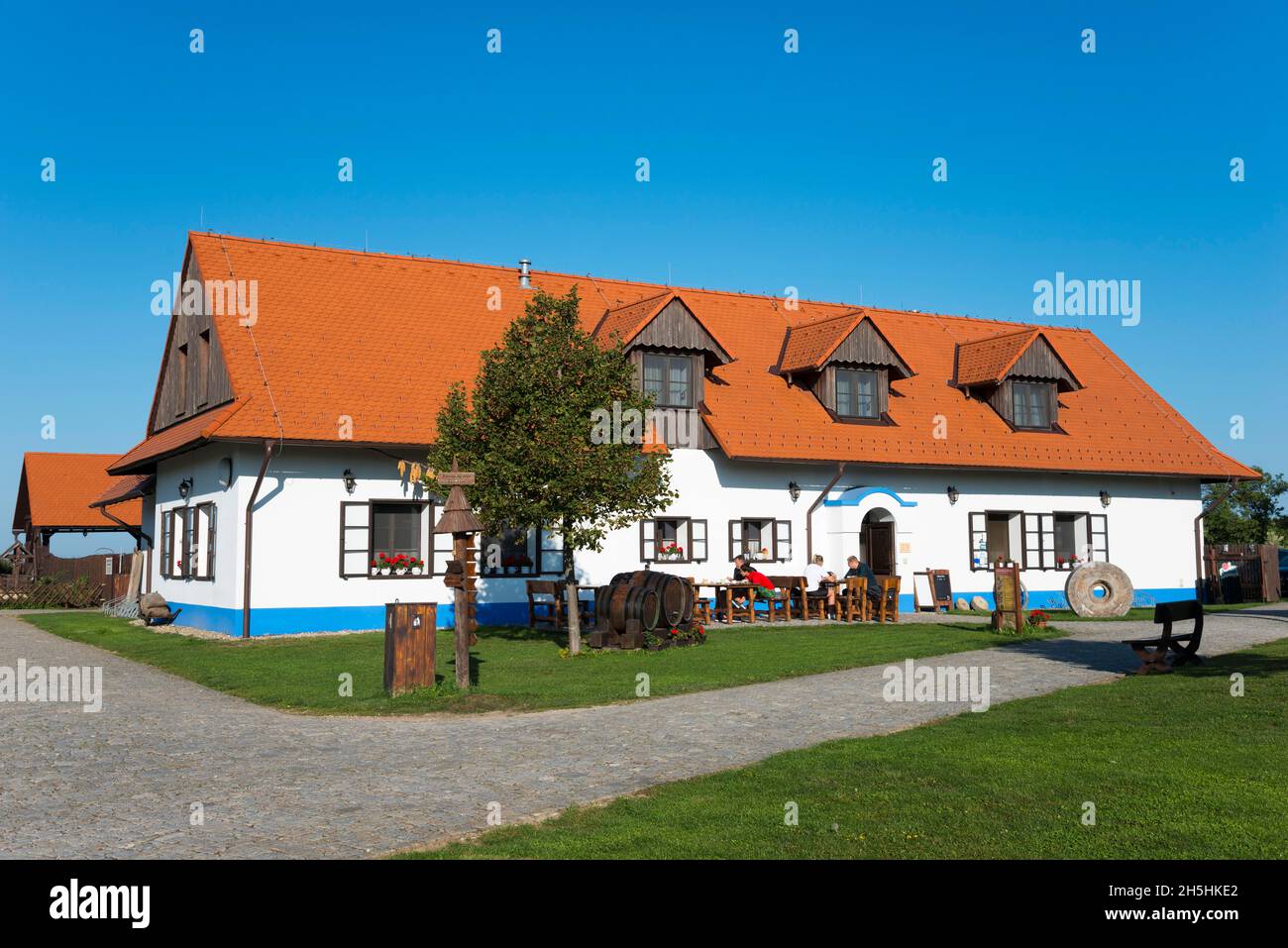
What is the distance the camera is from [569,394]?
1719cm

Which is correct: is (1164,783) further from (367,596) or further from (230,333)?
(230,333)

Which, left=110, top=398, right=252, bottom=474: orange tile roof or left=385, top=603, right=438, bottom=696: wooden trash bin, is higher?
left=110, top=398, right=252, bottom=474: orange tile roof

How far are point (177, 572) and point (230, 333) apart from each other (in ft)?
19.0

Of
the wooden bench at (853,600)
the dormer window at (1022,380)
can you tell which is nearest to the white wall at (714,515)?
the dormer window at (1022,380)

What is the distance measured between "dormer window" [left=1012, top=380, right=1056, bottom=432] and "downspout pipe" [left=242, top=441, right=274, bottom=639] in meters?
18.9

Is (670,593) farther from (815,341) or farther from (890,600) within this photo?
(815,341)

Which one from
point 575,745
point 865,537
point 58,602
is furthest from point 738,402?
point 58,602

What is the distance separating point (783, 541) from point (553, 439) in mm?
10921

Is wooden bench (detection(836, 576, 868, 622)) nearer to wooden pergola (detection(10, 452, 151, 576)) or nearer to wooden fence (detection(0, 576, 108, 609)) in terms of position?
wooden fence (detection(0, 576, 108, 609))

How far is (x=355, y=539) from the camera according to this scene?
22.7 m

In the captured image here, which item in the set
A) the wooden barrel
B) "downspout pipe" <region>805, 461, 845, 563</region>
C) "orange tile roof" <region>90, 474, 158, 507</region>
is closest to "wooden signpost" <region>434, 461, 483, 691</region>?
the wooden barrel

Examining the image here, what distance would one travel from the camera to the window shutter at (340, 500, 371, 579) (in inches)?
890

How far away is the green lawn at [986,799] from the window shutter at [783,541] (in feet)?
52.9

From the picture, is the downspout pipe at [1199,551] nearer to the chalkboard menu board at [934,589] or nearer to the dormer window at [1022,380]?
the dormer window at [1022,380]
